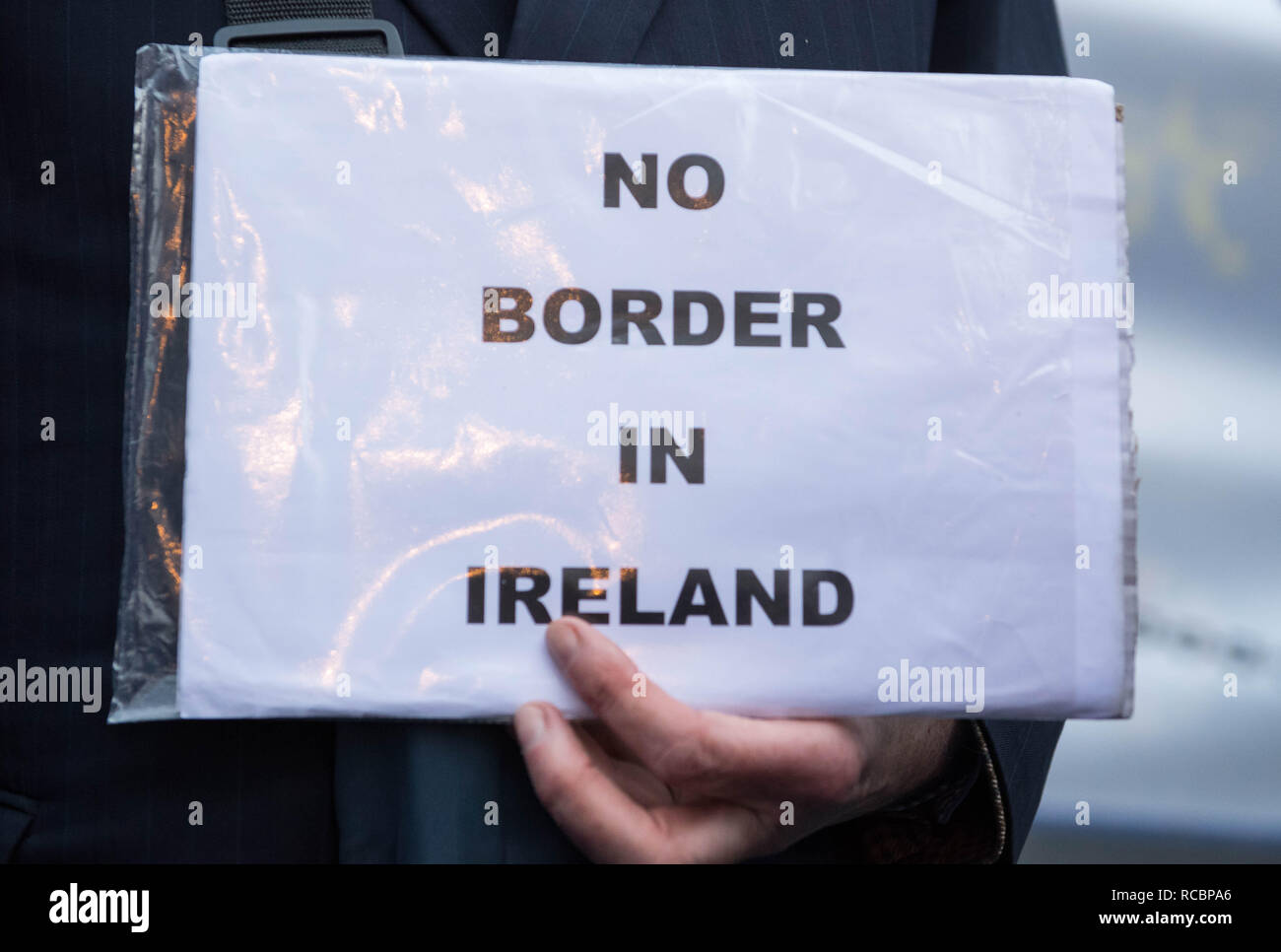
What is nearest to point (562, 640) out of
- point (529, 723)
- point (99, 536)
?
point (529, 723)

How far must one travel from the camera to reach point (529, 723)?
48 centimetres

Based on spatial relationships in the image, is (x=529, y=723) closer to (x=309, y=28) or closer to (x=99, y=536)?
(x=99, y=536)

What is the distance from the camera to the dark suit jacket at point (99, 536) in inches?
20.5

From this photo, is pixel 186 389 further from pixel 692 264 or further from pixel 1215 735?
pixel 1215 735

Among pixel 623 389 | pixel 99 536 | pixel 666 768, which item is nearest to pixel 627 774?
pixel 666 768

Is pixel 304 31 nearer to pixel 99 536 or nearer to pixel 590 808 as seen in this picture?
pixel 99 536

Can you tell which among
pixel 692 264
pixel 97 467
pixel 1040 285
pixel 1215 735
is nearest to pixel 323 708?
pixel 97 467

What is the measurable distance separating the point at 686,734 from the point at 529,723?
0.28ft

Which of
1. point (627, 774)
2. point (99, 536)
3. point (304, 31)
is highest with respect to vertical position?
point (304, 31)

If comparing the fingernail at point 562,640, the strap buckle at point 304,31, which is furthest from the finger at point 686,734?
the strap buckle at point 304,31

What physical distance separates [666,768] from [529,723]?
0.26 ft

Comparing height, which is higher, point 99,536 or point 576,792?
point 99,536
